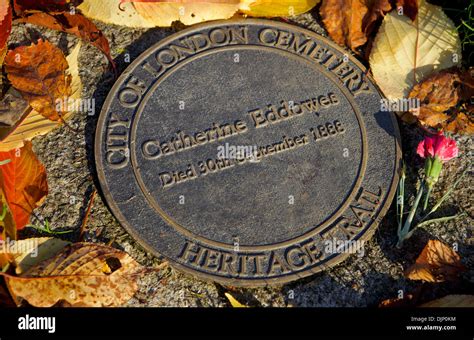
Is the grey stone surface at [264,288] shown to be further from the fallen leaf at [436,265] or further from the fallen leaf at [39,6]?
the fallen leaf at [39,6]

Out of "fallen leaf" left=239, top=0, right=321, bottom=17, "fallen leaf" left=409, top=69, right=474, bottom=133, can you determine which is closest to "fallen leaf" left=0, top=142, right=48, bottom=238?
"fallen leaf" left=239, top=0, right=321, bottom=17

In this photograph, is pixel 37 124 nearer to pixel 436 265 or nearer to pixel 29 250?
pixel 29 250

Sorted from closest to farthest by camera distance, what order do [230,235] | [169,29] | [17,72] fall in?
[230,235] < [17,72] < [169,29]

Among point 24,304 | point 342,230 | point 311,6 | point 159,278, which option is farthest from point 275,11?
point 24,304

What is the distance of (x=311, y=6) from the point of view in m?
3.55

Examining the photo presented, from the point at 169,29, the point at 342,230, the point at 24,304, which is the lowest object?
the point at 24,304

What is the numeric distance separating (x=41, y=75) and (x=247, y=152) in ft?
A: 3.40

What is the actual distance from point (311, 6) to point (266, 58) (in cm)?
40

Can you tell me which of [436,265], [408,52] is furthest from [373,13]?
[436,265]

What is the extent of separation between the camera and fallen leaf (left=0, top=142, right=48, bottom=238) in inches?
120

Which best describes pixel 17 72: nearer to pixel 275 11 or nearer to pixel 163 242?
pixel 163 242

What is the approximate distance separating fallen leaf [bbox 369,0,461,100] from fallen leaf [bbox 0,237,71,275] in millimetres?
1721

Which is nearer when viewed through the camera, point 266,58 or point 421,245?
point 421,245

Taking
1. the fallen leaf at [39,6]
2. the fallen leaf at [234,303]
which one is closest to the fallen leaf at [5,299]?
the fallen leaf at [234,303]
